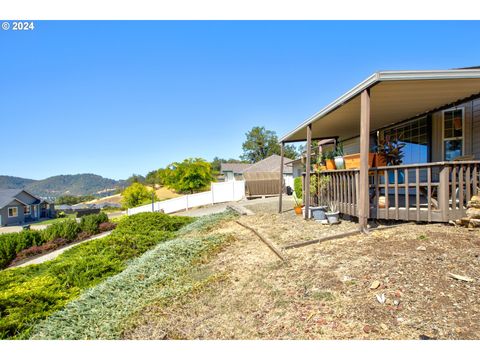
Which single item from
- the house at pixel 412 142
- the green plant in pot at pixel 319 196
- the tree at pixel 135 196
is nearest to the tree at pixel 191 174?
the tree at pixel 135 196

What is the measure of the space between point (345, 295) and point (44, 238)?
52.5 feet

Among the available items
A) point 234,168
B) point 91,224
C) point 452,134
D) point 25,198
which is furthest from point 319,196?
point 25,198

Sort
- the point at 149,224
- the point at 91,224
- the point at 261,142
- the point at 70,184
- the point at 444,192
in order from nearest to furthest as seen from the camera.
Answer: the point at 444,192 < the point at 149,224 < the point at 91,224 < the point at 261,142 < the point at 70,184

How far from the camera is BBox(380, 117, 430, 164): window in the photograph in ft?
24.8

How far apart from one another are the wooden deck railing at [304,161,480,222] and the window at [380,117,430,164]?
1.91m

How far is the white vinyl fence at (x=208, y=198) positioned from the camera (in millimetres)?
20750

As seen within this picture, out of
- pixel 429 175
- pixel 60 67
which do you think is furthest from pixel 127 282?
pixel 60 67

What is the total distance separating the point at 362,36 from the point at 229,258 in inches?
276

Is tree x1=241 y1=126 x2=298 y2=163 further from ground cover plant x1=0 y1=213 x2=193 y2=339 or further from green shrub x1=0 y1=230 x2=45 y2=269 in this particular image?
ground cover plant x1=0 y1=213 x2=193 y2=339

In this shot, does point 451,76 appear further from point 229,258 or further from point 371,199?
point 229,258

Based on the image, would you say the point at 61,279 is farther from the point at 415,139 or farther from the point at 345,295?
the point at 415,139

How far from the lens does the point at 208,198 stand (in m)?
21.0

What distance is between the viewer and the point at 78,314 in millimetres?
3504

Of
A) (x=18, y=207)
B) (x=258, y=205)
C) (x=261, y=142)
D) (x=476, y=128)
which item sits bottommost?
(x=18, y=207)
